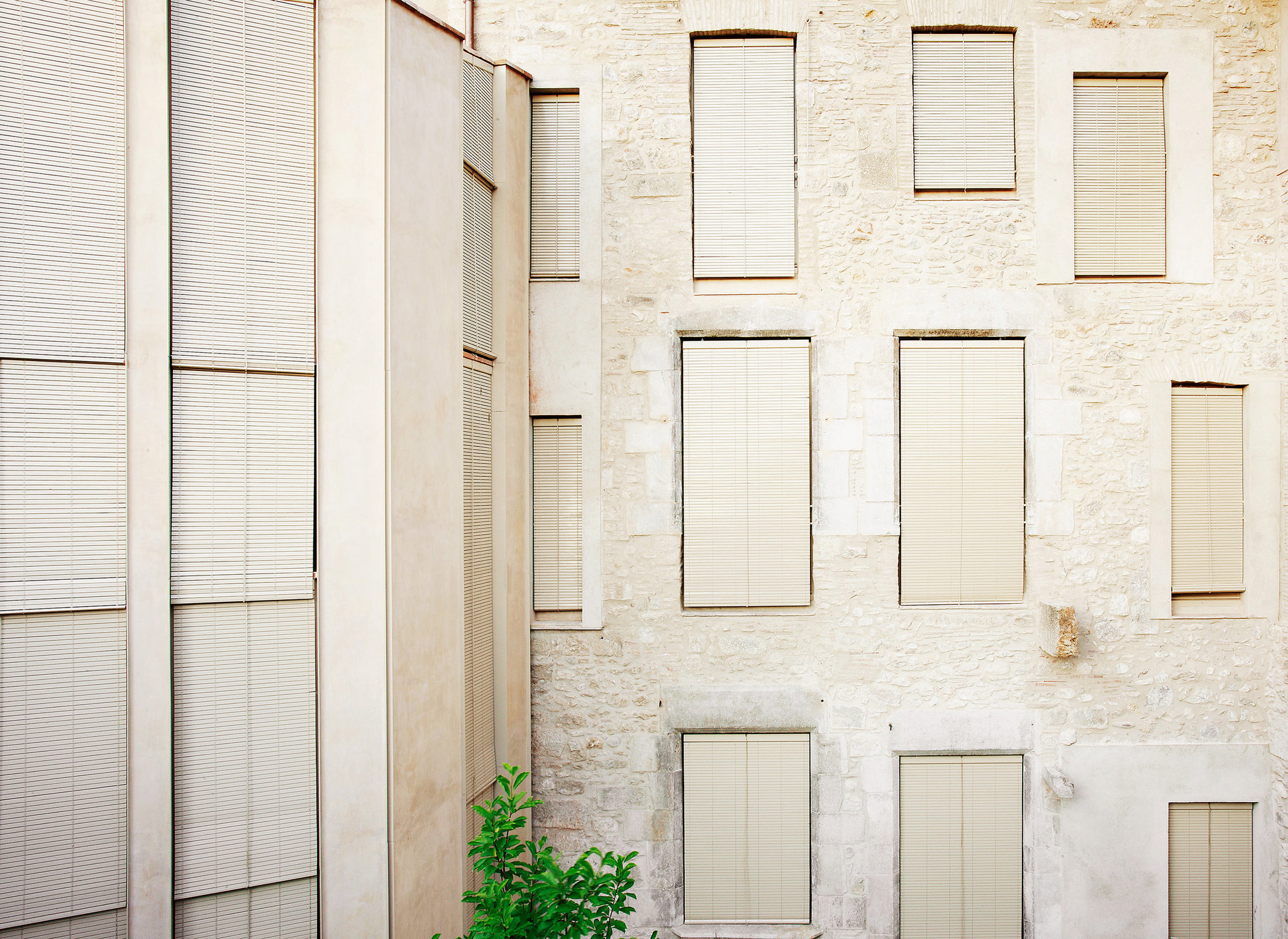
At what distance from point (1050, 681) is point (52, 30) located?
26.8 ft

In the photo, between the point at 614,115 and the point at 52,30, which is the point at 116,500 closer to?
the point at 52,30

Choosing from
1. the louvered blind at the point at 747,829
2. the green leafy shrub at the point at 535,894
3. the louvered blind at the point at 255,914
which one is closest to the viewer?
the green leafy shrub at the point at 535,894

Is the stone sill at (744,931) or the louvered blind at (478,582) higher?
the louvered blind at (478,582)

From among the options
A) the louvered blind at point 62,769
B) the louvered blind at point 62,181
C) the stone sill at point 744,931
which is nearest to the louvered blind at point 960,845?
the stone sill at point 744,931

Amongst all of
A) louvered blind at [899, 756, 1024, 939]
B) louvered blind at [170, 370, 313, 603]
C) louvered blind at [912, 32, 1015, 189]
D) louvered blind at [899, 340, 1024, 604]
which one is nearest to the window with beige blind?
louvered blind at [899, 756, 1024, 939]

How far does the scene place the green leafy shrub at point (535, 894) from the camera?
9.61ft

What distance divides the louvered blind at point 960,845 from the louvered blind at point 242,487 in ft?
16.7

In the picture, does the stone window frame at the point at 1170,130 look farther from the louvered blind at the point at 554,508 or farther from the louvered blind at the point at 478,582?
the louvered blind at the point at 478,582

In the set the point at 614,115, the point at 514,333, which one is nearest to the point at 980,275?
the point at 614,115

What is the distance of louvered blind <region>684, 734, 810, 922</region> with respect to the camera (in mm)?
5582

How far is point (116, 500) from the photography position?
3764 millimetres

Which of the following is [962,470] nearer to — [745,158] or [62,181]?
[745,158]

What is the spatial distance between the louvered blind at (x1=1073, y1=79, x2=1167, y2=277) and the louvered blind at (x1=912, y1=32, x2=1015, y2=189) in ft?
2.04

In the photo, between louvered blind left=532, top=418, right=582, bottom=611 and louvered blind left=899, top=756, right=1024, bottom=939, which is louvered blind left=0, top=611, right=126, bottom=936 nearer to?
louvered blind left=532, top=418, right=582, bottom=611
